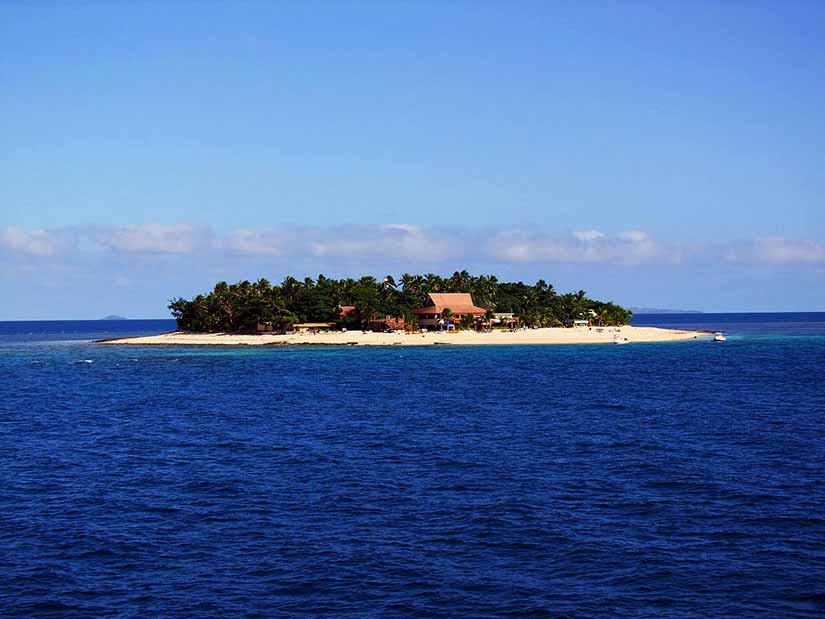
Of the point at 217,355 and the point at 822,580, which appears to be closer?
the point at 822,580

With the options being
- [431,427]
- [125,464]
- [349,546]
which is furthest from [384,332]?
[349,546]

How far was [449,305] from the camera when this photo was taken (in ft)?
644

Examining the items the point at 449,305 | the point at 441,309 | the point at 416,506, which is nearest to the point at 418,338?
the point at 441,309

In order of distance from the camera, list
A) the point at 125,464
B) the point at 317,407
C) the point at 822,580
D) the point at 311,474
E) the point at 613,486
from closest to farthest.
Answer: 1. the point at 822,580
2. the point at 613,486
3. the point at 311,474
4. the point at 125,464
5. the point at 317,407

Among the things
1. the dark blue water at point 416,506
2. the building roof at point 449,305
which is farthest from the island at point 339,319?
the dark blue water at point 416,506

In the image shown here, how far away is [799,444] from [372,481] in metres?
24.6

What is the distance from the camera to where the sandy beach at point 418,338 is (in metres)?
170

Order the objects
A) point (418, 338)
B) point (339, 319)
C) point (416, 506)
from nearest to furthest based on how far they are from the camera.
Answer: point (416, 506) < point (418, 338) < point (339, 319)

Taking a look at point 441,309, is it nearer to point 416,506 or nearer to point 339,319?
point 339,319

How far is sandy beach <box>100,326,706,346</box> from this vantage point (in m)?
170

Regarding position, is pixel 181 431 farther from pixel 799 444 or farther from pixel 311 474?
pixel 799 444

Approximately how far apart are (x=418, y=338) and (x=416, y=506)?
14020cm

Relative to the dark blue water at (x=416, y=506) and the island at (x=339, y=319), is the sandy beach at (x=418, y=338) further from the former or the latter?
the dark blue water at (x=416, y=506)

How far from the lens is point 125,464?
4262 centimetres
